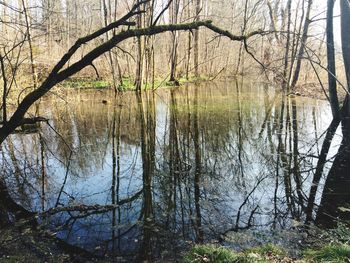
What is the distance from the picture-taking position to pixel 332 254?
3.82 metres

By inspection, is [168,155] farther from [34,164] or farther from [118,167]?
[34,164]

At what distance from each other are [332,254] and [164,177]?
396cm

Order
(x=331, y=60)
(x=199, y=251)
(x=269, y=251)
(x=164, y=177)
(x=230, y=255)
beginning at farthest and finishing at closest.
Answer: (x=331, y=60), (x=164, y=177), (x=269, y=251), (x=199, y=251), (x=230, y=255)

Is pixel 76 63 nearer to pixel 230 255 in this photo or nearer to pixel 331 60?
pixel 230 255

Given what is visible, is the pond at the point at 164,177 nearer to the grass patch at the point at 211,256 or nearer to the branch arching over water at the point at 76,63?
the grass patch at the point at 211,256

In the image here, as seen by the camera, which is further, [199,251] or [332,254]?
[199,251]

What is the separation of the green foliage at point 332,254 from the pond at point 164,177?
1.04 m

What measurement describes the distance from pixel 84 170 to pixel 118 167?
77 cm

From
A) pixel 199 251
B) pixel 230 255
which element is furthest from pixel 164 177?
pixel 230 255

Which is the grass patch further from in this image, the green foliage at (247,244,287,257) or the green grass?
the green foliage at (247,244,287,257)

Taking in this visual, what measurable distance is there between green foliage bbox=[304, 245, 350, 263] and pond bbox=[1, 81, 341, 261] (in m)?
1.04

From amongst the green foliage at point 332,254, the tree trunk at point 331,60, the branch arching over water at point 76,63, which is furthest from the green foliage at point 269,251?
the tree trunk at point 331,60

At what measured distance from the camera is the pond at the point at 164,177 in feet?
16.5

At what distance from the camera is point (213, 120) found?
43.6 feet
